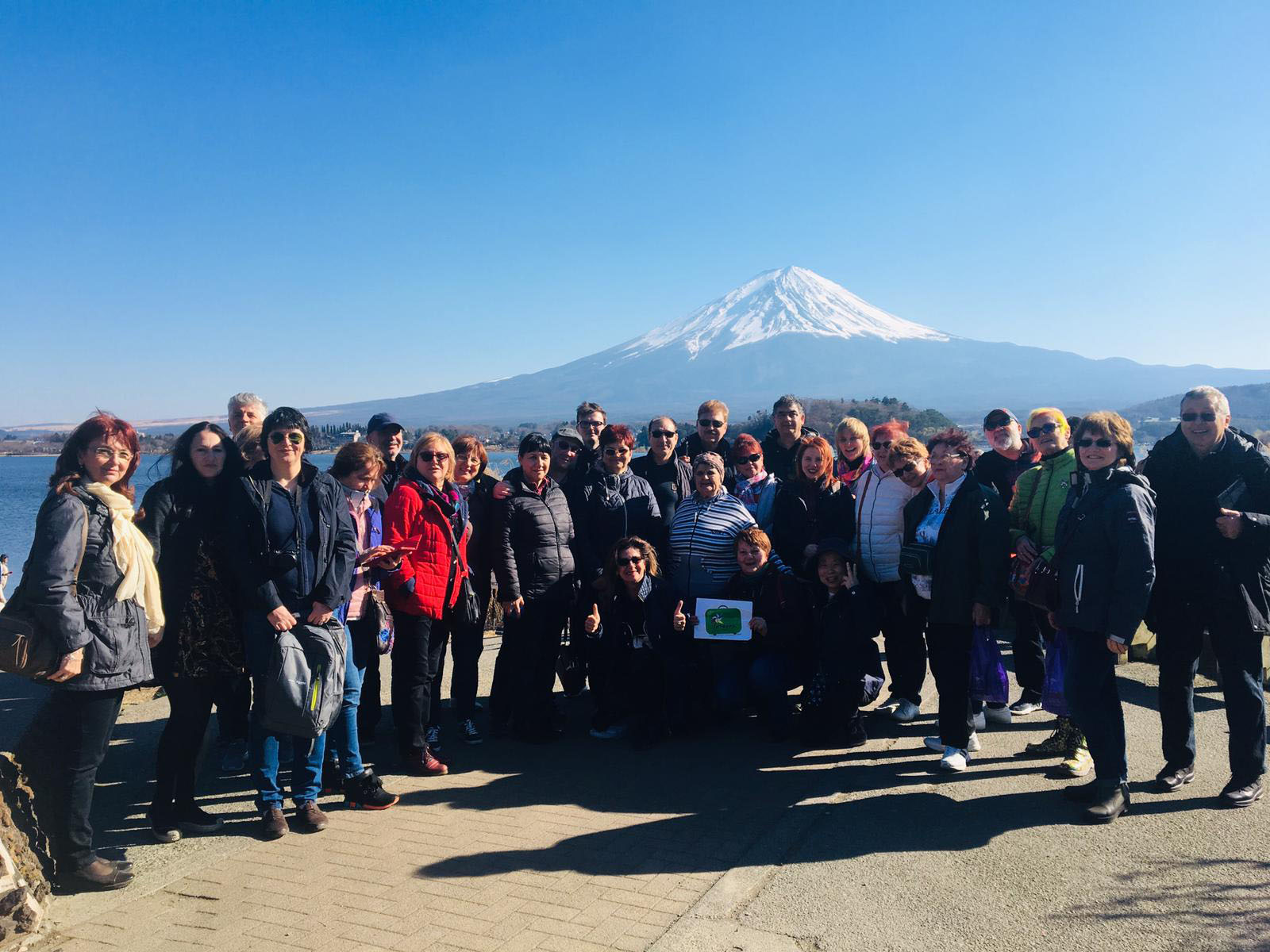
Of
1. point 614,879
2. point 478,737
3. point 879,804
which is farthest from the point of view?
point 478,737

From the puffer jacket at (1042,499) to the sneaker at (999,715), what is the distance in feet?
4.19

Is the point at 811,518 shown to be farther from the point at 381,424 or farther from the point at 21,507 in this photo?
the point at 21,507

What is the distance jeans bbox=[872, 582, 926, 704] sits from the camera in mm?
5336

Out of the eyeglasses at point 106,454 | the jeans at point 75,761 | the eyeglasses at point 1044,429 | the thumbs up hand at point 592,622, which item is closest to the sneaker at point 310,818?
the jeans at point 75,761

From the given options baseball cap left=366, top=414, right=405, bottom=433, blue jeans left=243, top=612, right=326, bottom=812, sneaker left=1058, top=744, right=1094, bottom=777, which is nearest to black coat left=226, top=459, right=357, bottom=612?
blue jeans left=243, top=612, right=326, bottom=812

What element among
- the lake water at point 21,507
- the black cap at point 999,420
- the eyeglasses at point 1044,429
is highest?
the black cap at point 999,420

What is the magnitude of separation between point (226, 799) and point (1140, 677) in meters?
6.49

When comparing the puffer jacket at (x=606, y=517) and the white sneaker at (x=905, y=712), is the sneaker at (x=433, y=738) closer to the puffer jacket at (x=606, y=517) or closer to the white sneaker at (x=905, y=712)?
the puffer jacket at (x=606, y=517)

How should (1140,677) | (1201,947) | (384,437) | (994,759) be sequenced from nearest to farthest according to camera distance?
(1201,947), (994,759), (384,437), (1140,677)

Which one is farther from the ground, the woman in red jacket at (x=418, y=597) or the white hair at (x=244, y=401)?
the white hair at (x=244, y=401)

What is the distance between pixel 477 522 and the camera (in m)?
5.36

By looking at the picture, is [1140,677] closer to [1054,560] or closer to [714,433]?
[1054,560]

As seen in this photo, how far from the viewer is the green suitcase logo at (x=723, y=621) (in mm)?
5305

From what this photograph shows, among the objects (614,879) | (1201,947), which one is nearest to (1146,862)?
(1201,947)
